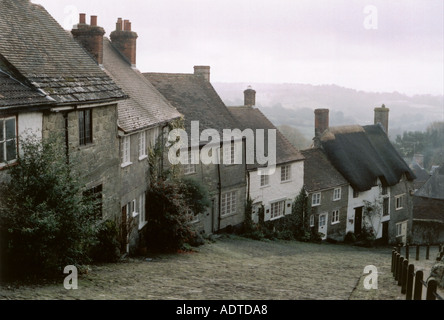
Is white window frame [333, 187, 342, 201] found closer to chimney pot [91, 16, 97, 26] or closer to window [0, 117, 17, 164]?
chimney pot [91, 16, 97, 26]

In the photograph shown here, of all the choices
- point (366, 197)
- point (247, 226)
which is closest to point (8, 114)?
point (247, 226)

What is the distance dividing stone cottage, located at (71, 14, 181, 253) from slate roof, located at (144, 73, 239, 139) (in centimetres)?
272

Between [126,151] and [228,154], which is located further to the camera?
[228,154]

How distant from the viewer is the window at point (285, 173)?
32.0 metres

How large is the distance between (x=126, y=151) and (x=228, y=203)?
11.4m

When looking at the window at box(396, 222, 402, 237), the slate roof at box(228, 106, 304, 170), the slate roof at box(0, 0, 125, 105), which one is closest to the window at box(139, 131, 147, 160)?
the slate roof at box(0, 0, 125, 105)

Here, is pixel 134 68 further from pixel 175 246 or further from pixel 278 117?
pixel 278 117

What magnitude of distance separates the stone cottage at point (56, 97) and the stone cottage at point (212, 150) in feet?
29.6

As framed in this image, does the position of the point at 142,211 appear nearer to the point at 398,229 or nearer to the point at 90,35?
the point at 90,35

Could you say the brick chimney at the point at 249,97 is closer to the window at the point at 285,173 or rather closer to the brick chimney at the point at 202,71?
the brick chimney at the point at 202,71

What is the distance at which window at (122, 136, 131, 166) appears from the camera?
17.9m

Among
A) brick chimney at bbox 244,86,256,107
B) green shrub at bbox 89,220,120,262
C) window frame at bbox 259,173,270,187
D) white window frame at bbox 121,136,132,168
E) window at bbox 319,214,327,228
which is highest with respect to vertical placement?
brick chimney at bbox 244,86,256,107

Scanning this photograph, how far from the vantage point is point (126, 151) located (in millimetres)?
18297

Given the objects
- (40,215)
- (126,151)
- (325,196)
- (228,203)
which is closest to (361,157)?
(325,196)
